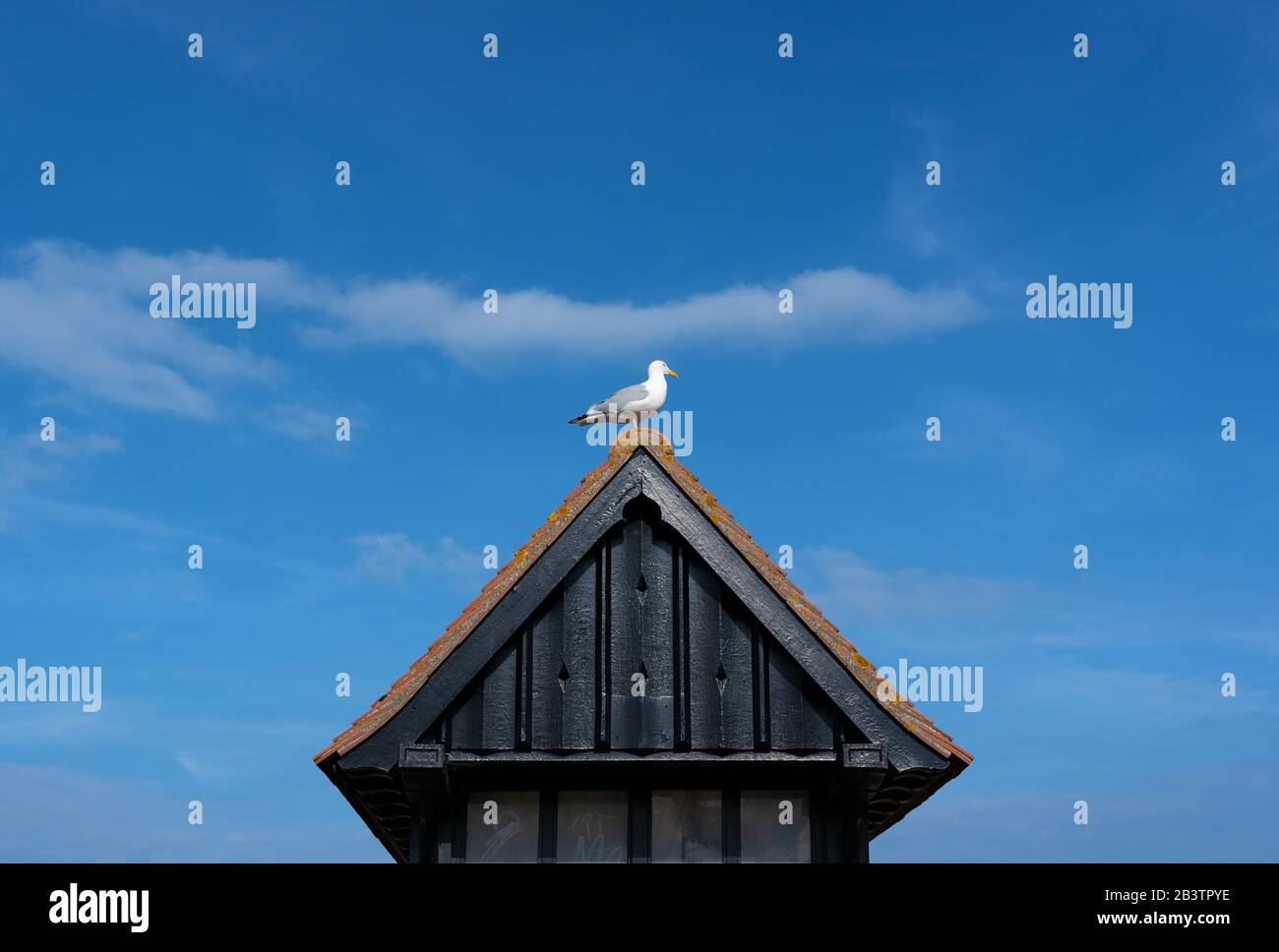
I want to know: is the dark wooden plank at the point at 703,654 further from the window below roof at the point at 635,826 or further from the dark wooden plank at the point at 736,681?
the window below roof at the point at 635,826

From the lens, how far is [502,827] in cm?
1192

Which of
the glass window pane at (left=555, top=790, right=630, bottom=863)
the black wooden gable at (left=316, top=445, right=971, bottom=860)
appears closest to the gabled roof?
the black wooden gable at (left=316, top=445, right=971, bottom=860)

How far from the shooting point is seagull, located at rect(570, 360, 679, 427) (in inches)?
565

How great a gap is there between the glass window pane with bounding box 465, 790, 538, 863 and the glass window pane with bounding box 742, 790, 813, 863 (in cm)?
164

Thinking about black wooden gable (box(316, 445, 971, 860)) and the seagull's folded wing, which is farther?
the seagull's folded wing

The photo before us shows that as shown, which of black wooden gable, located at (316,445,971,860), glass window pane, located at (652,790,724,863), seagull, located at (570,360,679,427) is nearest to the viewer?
black wooden gable, located at (316,445,971,860)

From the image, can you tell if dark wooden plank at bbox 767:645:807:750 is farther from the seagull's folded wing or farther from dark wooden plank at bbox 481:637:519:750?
the seagull's folded wing

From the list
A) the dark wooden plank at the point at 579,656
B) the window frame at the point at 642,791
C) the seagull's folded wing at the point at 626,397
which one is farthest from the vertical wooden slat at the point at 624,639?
the seagull's folded wing at the point at 626,397

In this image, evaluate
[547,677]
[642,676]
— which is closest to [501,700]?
[547,677]

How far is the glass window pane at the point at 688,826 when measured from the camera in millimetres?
11859

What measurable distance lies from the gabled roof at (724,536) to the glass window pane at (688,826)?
1519mm
